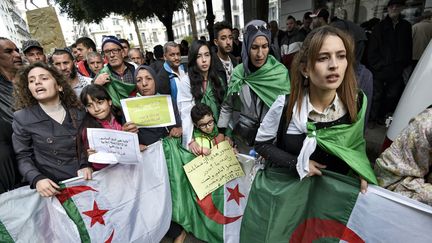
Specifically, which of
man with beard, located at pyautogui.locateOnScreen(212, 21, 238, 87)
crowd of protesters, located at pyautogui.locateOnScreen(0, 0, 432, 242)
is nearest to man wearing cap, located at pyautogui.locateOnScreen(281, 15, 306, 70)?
man with beard, located at pyautogui.locateOnScreen(212, 21, 238, 87)

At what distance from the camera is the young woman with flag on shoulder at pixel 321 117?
53.7 inches

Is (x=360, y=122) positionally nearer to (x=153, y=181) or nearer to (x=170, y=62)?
(x=153, y=181)

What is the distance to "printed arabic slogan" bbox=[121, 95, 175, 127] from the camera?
2176 mm

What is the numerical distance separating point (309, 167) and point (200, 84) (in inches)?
56.4

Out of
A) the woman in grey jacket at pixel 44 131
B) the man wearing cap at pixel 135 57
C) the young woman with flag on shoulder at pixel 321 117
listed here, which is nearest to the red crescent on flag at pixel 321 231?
the young woman with flag on shoulder at pixel 321 117

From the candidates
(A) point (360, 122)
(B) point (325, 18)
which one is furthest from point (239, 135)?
(B) point (325, 18)

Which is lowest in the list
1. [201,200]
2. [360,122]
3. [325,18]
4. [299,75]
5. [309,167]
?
[201,200]

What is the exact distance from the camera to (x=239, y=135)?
2.27m

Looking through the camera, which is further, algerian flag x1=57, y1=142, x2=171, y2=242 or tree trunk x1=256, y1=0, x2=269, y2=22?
tree trunk x1=256, y1=0, x2=269, y2=22

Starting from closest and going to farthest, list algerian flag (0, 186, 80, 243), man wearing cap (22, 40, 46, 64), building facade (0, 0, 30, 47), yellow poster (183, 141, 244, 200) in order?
algerian flag (0, 186, 80, 243) → yellow poster (183, 141, 244, 200) → man wearing cap (22, 40, 46, 64) → building facade (0, 0, 30, 47)

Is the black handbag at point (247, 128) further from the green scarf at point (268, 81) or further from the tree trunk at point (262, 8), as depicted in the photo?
the tree trunk at point (262, 8)

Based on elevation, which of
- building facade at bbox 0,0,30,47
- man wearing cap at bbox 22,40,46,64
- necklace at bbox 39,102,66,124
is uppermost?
building facade at bbox 0,0,30,47

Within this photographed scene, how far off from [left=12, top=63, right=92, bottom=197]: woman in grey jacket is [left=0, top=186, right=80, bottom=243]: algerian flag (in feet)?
0.39

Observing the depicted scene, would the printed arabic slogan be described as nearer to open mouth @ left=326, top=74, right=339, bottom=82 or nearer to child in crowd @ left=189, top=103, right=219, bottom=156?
child in crowd @ left=189, top=103, right=219, bottom=156
